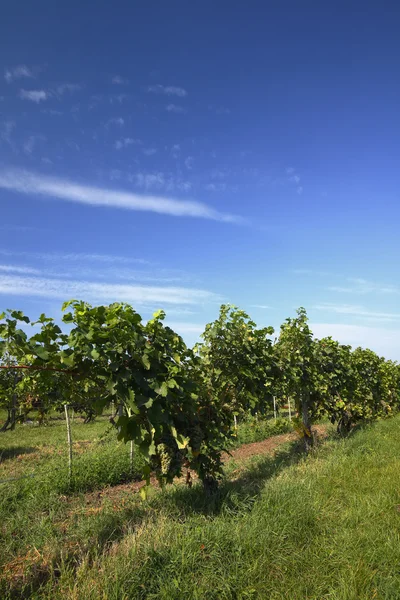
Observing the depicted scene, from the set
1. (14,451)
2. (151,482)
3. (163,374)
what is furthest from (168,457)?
(14,451)

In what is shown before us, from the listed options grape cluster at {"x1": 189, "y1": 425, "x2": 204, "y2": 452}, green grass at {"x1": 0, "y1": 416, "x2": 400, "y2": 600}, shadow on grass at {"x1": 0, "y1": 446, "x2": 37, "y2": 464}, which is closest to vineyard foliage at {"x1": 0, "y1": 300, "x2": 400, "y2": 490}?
grape cluster at {"x1": 189, "y1": 425, "x2": 204, "y2": 452}

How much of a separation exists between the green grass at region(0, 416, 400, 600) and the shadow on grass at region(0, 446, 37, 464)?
253 inches

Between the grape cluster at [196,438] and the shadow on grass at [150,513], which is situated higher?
the grape cluster at [196,438]

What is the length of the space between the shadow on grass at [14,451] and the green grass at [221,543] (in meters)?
6.42

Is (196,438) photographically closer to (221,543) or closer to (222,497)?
(222,497)

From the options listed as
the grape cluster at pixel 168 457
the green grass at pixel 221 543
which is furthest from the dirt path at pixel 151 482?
the grape cluster at pixel 168 457

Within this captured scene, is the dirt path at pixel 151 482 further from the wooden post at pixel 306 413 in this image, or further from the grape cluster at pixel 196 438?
the wooden post at pixel 306 413

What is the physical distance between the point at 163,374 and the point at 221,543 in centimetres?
189

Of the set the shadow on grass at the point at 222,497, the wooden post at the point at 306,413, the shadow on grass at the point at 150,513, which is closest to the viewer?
the shadow on grass at the point at 150,513

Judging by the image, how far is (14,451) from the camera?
12.7 metres

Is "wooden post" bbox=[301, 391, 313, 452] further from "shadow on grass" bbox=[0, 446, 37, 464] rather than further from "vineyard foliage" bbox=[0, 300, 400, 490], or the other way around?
"shadow on grass" bbox=[0, 446, 37, 464]

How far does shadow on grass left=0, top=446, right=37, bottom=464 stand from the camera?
1197cm

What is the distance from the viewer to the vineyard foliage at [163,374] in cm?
413

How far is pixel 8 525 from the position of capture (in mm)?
5211
